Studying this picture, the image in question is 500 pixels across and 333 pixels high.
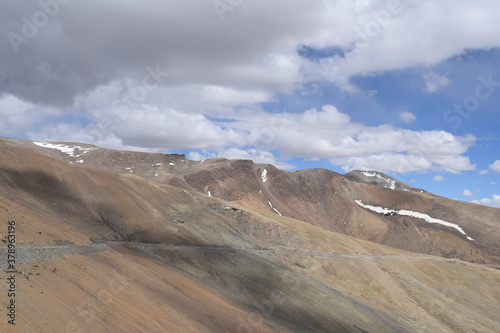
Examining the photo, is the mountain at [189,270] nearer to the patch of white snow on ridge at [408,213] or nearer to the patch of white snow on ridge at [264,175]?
the patch of white snow on ridge at [408,213]

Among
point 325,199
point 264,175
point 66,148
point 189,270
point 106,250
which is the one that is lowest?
point 189,270

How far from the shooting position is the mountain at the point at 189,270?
74.0 feet

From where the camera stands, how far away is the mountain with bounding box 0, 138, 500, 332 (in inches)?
888

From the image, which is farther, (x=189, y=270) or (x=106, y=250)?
(x=189, y=270)

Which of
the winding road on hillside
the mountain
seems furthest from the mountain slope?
the winding road on hillside

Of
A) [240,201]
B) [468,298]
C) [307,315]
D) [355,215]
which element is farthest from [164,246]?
[355,215]

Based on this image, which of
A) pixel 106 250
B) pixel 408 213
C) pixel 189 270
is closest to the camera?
pixel 106 250

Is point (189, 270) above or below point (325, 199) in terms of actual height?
below

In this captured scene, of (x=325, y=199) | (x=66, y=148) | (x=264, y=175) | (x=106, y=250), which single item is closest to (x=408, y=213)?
(x=325, y=199)

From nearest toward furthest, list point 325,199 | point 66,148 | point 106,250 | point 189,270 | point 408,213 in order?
point 106,250
point 189,270
point 66,148
point 325,199
point 408,213

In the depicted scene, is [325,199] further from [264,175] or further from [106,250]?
[106,250]

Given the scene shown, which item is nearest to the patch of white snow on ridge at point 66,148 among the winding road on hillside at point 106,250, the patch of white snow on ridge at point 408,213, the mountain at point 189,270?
the mountain at point 189,270

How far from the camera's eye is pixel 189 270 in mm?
43062

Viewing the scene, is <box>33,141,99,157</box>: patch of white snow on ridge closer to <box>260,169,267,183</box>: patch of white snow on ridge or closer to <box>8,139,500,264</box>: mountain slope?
<box>8,139,500,264</box>: mountain slope
